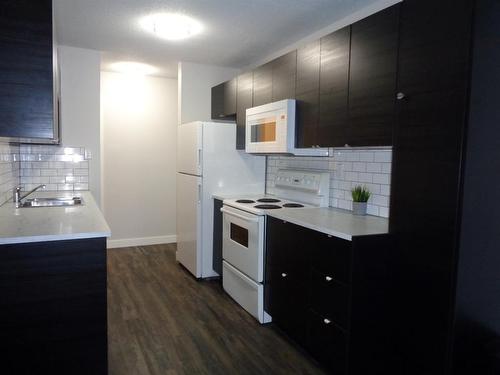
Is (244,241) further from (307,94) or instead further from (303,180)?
(307,94)

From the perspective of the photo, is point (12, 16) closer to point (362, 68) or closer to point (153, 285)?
point (362, 68)

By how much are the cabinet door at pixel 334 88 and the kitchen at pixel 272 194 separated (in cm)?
1

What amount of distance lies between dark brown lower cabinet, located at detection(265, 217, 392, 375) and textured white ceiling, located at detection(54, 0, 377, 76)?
5.37 ft

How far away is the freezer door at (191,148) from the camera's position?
3648 millimetres

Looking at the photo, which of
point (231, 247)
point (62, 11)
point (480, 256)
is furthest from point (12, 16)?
point (480, 256)

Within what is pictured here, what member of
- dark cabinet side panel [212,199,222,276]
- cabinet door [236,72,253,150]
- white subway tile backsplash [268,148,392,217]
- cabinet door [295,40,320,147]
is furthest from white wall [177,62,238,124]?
cabinet door [295,40,320,147]

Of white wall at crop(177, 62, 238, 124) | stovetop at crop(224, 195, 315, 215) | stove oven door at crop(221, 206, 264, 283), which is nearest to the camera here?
stove oven door at crop(221, 206, 264, 283)

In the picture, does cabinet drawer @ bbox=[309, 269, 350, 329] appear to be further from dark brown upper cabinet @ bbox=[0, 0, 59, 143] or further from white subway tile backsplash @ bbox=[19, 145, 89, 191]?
white subway tile backsplash @ bbox=[19, 145, 89, 191]

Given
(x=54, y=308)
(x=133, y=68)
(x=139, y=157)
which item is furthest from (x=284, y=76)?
(x=139, y=157)

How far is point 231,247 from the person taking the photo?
3.29 meters

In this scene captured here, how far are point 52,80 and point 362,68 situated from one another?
1.74 meters

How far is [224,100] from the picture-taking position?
408 centimetres

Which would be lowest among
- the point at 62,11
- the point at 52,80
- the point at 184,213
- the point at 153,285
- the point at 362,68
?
the point at 153,285

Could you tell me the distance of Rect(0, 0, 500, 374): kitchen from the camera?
168 cm
